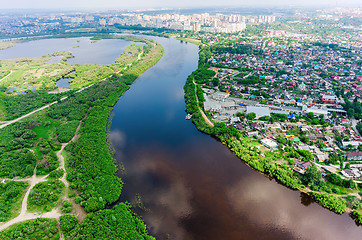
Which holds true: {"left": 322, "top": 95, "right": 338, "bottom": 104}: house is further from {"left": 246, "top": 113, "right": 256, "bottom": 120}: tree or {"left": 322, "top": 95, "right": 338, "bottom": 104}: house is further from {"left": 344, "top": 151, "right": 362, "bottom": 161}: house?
{"left": 344, "top": 151, "right": 362, "bottom": 161}: house

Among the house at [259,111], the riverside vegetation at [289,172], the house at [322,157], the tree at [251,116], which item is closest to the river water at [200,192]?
the riverside vegetation at [289,172]

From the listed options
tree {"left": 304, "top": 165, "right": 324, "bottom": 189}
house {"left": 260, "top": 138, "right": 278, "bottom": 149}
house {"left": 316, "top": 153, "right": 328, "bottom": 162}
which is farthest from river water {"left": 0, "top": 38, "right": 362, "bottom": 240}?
house {"left": 316, "top": 153, "right": 328, "bottom": 162}

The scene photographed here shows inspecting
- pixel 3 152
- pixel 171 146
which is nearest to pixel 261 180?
pixel 171 146

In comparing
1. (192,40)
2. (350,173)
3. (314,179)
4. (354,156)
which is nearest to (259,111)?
(354,156)

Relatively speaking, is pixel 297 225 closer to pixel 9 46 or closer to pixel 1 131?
pixel 1 131

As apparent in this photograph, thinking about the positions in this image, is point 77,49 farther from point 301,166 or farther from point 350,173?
point 350,173

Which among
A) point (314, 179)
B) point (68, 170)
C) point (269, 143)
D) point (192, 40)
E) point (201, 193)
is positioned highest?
point (192, 40)

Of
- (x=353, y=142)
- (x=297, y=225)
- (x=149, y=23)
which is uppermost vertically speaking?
(x=149, y=23)
